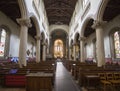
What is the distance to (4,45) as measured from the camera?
44.5 feet

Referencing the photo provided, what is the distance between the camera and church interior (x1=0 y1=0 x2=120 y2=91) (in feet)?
18.3

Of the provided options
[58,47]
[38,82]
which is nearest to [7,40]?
[38,82]

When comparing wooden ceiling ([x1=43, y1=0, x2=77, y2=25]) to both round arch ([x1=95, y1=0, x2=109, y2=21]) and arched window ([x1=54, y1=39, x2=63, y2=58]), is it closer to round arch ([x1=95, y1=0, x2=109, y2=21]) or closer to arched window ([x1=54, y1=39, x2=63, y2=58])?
round arch ([x1=95, y1=0, x2=109, y2=21])

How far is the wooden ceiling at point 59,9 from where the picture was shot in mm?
19689

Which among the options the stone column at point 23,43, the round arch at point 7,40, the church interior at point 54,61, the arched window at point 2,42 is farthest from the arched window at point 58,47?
the stone column at point 23,43

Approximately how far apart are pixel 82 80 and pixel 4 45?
10576mm

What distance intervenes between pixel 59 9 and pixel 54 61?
1075 cm

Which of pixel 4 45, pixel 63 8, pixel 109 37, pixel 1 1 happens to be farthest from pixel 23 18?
pixel 63 8

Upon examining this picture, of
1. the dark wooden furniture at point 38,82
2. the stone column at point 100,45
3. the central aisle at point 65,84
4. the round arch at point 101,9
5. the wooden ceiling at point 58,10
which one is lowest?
the central aisle at point 65,84

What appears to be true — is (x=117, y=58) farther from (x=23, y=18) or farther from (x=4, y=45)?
(x=4, y=45)

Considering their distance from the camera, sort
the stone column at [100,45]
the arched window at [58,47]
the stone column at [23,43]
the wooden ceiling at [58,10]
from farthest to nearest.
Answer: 1. the arched window at [58,47]
2. the wooden ceiling at [58,10]
3. the stone column at [100,45]
4. the stone column at [23,43]

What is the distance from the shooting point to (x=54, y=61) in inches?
615

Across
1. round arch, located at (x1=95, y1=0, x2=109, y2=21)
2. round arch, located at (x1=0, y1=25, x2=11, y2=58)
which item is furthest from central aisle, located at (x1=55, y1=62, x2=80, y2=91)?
round arch, located at (x1=0, y1=25, x2=11, y2=58)

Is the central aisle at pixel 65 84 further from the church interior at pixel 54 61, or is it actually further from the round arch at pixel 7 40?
the round arch at pixel 7 40
